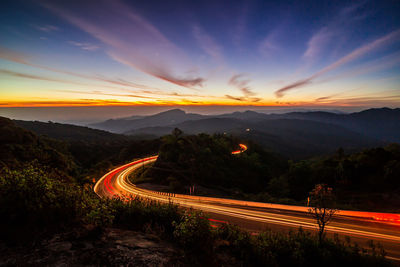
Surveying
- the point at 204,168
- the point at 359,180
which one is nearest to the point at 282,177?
the point at 359,180

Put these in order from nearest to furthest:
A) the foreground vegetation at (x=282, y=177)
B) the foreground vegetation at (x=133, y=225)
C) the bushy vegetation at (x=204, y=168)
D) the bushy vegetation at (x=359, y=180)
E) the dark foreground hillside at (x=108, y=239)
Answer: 1. the dark foreground hillside at (x=108, y=239)
2. the foreground vegetation at (x=133, y=225)
3. the bushy vegetation at (x=359, y=180)
4. the foreground vegetation at (x=282, y=177)
5. the bushy vegetation at (x=204, y=168)

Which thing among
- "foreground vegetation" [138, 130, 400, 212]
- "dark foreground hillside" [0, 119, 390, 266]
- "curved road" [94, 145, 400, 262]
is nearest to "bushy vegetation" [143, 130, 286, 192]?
"foreground vegetation" [138, 130, 400, 212]

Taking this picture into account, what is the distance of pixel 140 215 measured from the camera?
25.5 feet

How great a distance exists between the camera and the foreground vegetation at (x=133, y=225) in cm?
486

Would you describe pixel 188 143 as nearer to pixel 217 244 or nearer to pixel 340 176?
pixel 340 176

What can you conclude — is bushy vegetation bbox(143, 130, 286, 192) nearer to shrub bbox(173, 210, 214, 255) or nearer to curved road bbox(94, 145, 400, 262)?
curved road bbox(94, 145, 400, 262)

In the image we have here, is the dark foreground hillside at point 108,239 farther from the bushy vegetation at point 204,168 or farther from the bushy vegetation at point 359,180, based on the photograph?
the bushy vegetation at point 204,168

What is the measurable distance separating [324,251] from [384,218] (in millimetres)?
15205

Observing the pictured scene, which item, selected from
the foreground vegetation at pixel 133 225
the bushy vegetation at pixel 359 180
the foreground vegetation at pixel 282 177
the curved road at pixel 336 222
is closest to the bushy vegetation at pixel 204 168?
the foreground vegetation at pixel 282 177

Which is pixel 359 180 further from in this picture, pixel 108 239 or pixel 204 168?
pixel 108 239

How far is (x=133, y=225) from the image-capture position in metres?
7.30

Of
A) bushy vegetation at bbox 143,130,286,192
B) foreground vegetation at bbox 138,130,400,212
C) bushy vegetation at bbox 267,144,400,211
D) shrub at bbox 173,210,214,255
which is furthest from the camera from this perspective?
bushy vegetation at bbox 143,130,286,192

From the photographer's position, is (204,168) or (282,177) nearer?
(204,168)

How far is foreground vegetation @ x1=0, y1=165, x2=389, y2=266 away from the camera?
16.0ft
